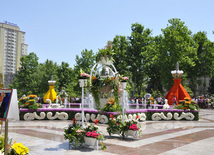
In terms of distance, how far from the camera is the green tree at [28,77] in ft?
151

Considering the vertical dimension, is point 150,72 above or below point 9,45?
below

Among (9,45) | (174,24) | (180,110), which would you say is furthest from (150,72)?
(9,45)

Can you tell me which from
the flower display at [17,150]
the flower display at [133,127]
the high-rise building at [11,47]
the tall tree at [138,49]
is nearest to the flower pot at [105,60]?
the flower display at [133,127]

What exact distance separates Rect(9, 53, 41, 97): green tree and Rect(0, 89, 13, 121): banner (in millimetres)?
44273

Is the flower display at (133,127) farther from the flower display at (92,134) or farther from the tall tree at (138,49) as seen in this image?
the tall tree at (138,49)

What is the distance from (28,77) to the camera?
45.9 meters

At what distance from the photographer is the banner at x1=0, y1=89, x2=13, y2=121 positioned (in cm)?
379

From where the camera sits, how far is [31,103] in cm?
1780

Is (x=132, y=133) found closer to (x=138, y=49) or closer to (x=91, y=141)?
(x=91, y=141)

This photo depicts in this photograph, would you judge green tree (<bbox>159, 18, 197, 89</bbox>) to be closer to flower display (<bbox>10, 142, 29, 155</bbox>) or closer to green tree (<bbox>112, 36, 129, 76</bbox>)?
green tree (<bbox>112, 36, 129, 76</bbox>)

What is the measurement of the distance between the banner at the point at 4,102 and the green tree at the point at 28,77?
44.3 m

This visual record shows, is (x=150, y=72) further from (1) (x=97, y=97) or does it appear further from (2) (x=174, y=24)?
(1) (x=97, y=97)

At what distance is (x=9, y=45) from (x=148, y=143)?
353ft

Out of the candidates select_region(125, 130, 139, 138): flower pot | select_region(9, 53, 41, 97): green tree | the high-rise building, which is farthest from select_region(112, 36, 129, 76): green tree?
the high-rise building
